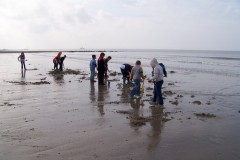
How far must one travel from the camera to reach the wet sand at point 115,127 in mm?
6582

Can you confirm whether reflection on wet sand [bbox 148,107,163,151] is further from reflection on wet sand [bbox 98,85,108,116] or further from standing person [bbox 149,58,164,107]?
reflection on wet sand [bbox 98,85,108,116]

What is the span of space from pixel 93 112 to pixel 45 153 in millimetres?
4029

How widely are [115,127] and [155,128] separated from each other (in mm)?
1130

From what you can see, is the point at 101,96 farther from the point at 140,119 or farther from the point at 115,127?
the point at 115,127

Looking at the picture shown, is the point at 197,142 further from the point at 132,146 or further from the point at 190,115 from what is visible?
the point at 190,115

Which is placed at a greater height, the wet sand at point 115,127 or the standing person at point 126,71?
the standing person at point 126,71

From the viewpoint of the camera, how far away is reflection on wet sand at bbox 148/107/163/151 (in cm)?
714

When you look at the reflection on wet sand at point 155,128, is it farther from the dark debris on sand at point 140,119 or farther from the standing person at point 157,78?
the standing person at point 157,78

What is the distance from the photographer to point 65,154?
21.0ft

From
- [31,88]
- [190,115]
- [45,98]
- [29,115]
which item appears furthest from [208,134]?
[31,88]

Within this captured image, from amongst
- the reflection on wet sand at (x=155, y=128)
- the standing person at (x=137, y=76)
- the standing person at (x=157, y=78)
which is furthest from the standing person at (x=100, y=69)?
the reflection on wet sand at (x=155, y=128)

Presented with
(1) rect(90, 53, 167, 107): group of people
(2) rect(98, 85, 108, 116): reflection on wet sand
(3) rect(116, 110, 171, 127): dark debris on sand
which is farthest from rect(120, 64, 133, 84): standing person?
(3) rect(116, 110, 171, 127): dark debris on sand

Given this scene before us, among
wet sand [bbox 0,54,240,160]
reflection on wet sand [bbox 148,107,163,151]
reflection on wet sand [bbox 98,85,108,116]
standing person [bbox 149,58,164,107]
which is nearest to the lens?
wet sand [bbox 0,54,240,160]

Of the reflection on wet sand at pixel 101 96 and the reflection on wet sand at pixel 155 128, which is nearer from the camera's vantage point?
the reflection on wet sand at pixel 155 128
